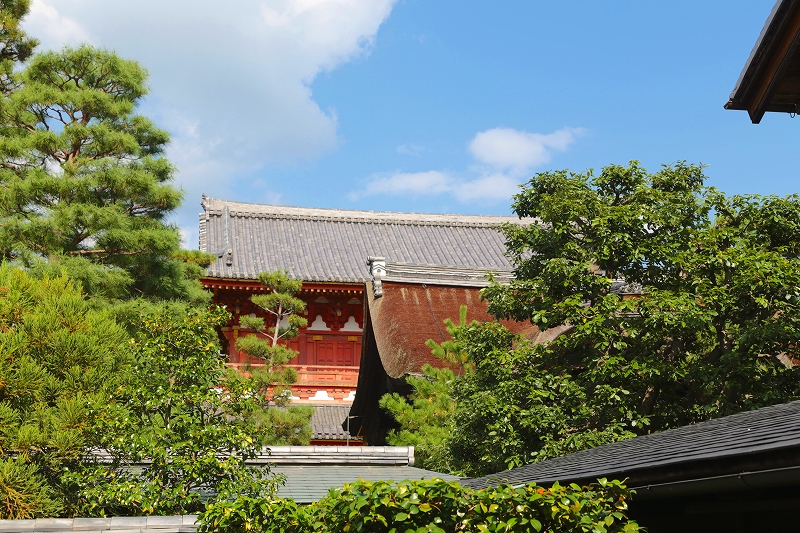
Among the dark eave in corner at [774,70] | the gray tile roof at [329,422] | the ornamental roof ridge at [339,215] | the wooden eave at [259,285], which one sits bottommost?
the gray tile roof at [329,422]

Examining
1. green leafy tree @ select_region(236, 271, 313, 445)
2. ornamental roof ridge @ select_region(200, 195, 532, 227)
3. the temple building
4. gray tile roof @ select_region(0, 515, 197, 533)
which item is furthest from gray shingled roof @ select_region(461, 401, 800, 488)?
ornamental roof ridge @ select_region(200, 195, 532, 227)

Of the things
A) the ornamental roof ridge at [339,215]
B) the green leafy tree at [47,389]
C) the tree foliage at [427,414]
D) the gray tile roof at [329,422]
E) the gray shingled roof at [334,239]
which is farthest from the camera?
the ornamental roof ridge at [339,215]

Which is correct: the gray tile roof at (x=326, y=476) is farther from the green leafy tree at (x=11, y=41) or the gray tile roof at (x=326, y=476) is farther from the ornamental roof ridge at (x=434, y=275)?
the green leafy tree at (x=11, y=41)

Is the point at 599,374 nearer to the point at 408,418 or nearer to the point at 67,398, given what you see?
the point at 408,418

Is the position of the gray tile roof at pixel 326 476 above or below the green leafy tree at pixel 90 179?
below

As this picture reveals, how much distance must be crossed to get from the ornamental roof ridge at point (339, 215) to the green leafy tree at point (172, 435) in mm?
19193

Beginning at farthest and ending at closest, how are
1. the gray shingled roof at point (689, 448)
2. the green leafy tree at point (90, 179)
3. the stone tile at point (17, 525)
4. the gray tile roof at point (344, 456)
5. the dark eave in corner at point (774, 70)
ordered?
1. the green leafy tree at point (90, 179)
2. the gray tile roof at point (344, 456)
3. the dark eave in corner at point (774, 70)
4. the stone tile at point (17, 525)
5. the gray shingled roof at point (689, 448)

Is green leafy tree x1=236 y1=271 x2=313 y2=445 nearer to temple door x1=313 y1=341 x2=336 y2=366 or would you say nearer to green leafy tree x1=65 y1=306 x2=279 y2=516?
temple door x1=313 y1=341 x2=336 y2=366

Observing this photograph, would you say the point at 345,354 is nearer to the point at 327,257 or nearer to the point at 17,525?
the point at 327,257

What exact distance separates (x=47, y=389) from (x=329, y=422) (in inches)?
501

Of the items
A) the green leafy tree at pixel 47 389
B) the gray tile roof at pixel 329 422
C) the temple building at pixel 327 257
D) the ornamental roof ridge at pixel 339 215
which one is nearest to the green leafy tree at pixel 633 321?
the green leafy tree at pixel 47 389

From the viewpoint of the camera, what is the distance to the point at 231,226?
26.0 m

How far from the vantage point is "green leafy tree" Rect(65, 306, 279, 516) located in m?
7.16

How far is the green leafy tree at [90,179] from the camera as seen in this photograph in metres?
13.9
